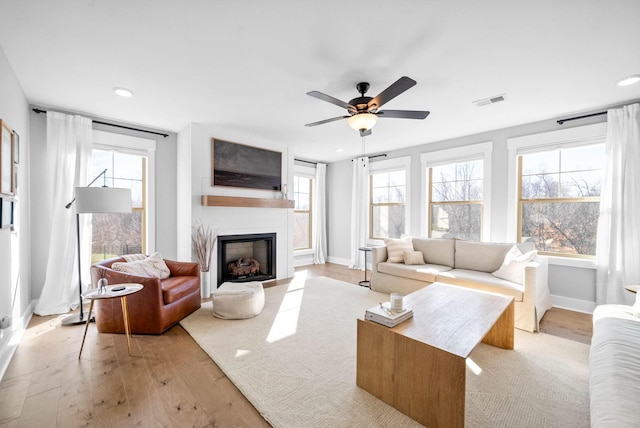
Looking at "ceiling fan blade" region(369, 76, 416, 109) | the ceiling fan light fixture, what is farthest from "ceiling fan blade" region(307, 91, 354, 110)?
"ceiling fan blade" region(369, 76, 416, 109)

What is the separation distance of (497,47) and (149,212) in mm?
4669

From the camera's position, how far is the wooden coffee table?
1.52m

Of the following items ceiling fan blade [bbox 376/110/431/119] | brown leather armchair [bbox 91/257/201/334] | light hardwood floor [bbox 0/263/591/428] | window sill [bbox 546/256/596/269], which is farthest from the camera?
window sill [bbox 546/256/596/269]

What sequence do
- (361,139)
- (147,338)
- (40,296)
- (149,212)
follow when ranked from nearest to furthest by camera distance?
1. (147,338)
2. (40,296)
3. (149,212)
4. (361,139)

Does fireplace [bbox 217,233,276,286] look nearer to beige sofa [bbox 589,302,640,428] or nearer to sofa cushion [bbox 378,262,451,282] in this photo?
sofa cushion [bbox 378,262,451,282]

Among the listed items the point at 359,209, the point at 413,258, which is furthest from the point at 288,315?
the point at 359,209

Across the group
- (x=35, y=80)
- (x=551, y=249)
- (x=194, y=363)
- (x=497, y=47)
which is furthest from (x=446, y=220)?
(x=35, y=80)

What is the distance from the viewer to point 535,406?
1758mm

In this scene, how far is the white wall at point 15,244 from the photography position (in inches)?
89.7

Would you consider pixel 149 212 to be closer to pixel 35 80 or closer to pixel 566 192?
pixel 35 80

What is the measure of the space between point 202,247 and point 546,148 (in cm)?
510

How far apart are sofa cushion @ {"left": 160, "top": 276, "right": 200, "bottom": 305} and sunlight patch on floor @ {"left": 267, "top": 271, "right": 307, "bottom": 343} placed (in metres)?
1.08

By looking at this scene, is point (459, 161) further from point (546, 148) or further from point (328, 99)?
point (328, 99)

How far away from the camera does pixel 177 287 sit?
3.02 metres
